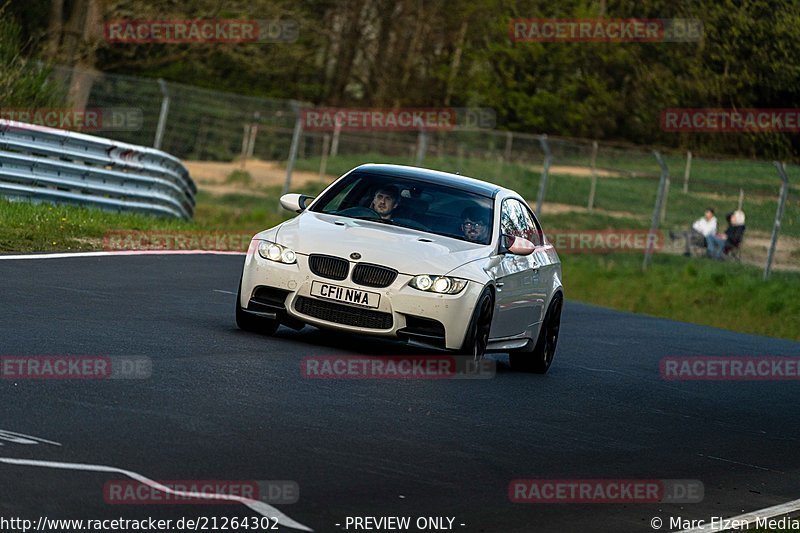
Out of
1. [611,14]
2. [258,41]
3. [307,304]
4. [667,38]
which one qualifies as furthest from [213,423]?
[611,14]

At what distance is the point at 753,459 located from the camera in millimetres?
10547

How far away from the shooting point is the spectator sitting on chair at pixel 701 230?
1192 inches

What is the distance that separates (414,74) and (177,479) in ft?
189

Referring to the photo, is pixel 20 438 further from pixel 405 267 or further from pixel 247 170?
pixel 247 170

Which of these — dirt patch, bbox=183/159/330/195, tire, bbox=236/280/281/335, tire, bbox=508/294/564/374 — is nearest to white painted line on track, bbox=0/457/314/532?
tire, bbox=236/280/281/335

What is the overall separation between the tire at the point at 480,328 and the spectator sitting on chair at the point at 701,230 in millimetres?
18671

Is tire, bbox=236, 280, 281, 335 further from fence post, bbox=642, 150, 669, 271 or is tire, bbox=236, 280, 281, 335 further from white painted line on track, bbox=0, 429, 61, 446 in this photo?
fence post, bbox=642, 150, 669, 271
